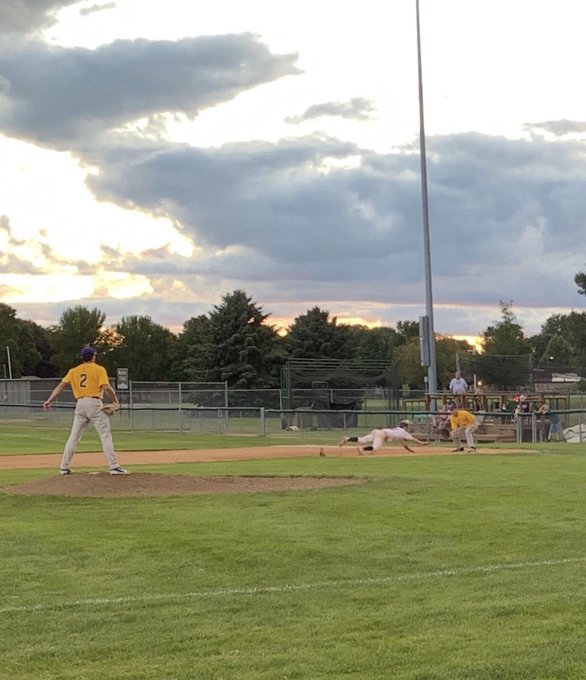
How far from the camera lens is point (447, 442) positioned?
30.7 m

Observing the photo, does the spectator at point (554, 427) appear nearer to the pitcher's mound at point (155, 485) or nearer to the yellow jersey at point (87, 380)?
the pitcher's mound at point (155, 485)

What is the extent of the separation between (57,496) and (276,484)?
3263 mm

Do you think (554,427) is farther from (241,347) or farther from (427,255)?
(241,347)

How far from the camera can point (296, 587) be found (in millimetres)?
7707

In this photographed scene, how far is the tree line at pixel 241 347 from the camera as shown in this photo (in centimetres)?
7412

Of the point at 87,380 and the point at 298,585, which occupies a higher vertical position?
the point at 87,380

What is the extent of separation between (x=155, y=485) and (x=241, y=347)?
61.0m

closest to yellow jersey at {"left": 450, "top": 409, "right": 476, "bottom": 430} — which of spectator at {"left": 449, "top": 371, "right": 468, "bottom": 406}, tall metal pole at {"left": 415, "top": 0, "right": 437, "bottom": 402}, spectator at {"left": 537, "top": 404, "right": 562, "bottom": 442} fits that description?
spectator at {"left": 449, "top": 371, "right": 468, "bottom": 406}

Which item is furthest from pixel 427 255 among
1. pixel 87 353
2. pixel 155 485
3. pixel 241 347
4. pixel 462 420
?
pixel 241 347

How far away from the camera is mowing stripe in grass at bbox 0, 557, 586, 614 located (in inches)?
281

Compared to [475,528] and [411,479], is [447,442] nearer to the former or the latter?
[411,479]

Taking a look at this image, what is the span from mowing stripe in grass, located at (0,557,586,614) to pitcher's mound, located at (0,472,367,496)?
18.7 feet

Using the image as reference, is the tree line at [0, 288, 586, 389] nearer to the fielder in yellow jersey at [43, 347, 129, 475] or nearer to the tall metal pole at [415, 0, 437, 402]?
the tall metal pole at [415, 0, 437, 402]

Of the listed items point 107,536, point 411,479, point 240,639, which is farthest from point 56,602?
point 411,479
